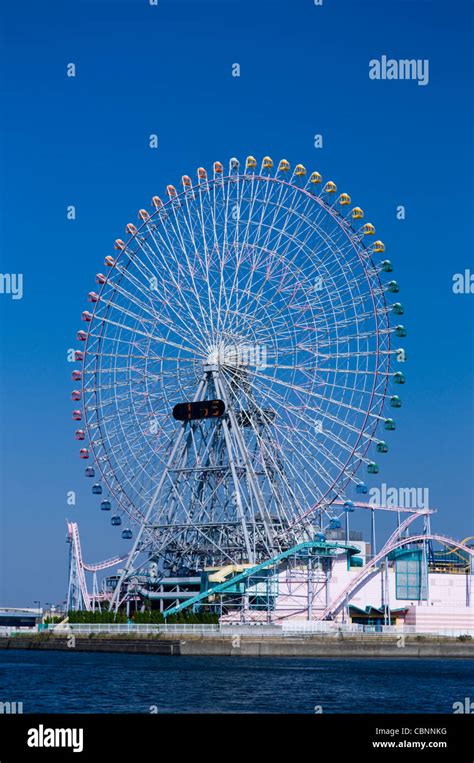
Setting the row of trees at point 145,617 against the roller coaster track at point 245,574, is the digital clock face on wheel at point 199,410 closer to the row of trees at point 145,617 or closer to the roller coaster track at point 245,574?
the roller coaster track at point 245,574

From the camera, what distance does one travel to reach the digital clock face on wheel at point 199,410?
321ft

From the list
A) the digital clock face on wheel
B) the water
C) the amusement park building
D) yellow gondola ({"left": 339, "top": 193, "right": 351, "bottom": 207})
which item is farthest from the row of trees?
yellow gondola ({"left": 339, "top": 193, "right": 351, "bottom": 207})

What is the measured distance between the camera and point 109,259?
98000mm

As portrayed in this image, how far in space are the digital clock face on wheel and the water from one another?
73.8 ft

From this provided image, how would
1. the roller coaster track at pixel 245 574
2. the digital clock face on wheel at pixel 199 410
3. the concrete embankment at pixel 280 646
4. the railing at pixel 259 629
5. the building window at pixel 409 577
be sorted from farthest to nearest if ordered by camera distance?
the building window at pixel 409 577
the digital clock face on wheel at pixel 199 410
the roller coaster track at pixel 245 574
the railing at pixel 259 629
the concrete embankment at pixel 280 646

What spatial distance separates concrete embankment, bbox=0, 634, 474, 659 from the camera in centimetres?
8406

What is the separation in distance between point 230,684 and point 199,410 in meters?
43.0

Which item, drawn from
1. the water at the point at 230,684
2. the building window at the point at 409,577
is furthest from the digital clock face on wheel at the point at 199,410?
the water at the point at 230,684

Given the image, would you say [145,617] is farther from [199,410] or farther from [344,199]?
[344,199]

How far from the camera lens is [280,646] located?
279ft

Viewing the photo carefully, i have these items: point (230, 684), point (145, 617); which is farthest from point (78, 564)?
point (230, 684)

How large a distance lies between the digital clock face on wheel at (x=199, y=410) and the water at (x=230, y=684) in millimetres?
22505
